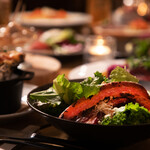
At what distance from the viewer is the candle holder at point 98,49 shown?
1.98 metres

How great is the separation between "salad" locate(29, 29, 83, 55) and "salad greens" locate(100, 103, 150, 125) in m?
1.34

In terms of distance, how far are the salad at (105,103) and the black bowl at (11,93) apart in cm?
17

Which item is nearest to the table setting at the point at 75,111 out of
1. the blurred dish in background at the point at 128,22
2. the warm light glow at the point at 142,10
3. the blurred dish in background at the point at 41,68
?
the blurred dish in background at the point at 41,68

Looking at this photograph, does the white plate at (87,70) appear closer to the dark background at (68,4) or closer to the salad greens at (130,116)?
the salad greens at (130,116)

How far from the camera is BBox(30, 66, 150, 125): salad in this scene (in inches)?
29.2

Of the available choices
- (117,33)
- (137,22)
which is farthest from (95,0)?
(117,33)

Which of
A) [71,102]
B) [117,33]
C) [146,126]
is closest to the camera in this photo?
[146,126]

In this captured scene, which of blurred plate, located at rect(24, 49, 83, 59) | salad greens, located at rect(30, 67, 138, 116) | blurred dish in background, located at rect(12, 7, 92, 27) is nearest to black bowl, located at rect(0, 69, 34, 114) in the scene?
salad greens, located at rect(30, 67, 138, 116)

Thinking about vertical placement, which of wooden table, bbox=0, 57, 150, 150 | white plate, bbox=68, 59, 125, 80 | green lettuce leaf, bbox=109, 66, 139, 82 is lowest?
wooden table, bbox=0, 57, 150, 150

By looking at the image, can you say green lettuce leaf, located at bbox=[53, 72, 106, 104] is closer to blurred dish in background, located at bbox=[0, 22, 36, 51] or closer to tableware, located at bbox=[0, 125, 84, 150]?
tableware, located at bbox=[0, 125, 84, 150]

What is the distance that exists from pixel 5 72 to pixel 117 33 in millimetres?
1832

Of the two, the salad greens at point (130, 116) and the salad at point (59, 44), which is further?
the salad at point (59, 44)

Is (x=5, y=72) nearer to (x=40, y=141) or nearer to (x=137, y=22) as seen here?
(x=40, y=141)

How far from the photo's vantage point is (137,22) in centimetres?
326
